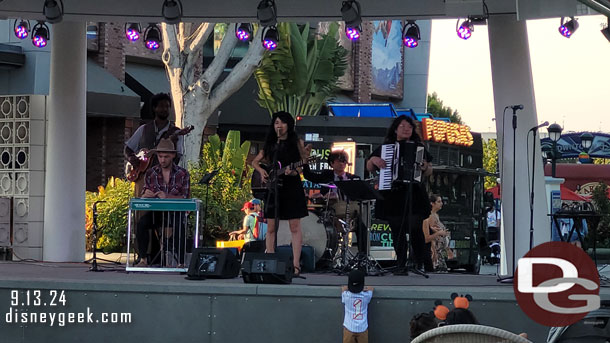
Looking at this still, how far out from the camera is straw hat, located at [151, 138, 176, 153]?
12930mm

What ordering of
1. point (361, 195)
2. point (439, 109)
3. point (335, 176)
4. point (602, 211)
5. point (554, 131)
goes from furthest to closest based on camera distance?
point (439, 109), point (554, 131), point (602, 211), point (335, 176), point (361, 195)

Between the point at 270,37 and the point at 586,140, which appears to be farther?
the point at 586,140

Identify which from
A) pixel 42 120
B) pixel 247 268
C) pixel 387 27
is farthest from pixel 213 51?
pixel 247 268

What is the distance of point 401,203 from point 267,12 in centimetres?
317

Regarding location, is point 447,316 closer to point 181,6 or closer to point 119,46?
point 181,6

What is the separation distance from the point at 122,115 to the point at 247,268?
703 inches

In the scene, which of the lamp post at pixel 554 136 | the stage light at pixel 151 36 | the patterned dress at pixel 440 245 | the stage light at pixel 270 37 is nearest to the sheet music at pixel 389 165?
the stage light at pixel 270 37

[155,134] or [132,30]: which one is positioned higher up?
[132,30]

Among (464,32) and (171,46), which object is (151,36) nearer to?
(464,32)

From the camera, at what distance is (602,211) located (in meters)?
27.3

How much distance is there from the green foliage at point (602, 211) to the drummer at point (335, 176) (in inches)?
527

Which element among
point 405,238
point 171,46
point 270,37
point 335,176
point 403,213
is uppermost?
point 171,46

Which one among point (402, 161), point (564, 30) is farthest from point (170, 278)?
point (564, 30)

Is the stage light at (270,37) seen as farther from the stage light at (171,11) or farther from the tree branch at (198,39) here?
the tree branch at (198,39)
